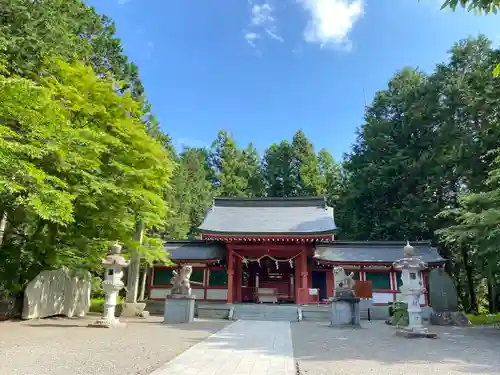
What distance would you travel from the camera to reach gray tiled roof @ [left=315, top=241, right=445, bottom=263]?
55.7 ft

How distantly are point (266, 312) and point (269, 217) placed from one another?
628 cm

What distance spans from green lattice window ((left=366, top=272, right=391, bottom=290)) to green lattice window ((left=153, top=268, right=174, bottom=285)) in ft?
32.1

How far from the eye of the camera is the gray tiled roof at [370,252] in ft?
55.7

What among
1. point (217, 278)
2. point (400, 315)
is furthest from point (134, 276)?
point (400, 315)

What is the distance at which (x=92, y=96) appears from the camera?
444 inches

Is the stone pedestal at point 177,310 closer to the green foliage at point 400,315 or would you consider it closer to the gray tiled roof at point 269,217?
the gray tiled roof at point 269,217

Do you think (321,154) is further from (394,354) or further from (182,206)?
(394,354)

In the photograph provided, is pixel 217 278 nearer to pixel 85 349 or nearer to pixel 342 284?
pixel 342 284

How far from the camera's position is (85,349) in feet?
20.0

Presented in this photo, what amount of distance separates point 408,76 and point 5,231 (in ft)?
98.5

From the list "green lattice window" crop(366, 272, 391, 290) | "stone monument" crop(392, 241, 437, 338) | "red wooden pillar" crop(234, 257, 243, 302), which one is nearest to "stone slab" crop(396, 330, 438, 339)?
"stone monument" crop(392, 241, 437, 338)

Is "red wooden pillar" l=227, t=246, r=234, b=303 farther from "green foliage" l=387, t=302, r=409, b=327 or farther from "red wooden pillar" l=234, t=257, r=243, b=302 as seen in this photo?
"green foliage" l=387, t=302, r=409, b=327

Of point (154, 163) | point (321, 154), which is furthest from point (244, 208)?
point (321, 154)

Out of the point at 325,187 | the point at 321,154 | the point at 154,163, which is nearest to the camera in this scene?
the point at 154,163
